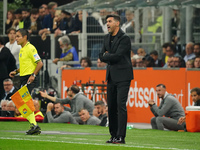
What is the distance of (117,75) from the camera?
11062mm

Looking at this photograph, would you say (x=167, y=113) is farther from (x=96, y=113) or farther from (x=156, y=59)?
(x=156, y=59)

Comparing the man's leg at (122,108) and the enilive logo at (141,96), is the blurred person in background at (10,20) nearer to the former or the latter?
the enilive logo at (141,96)

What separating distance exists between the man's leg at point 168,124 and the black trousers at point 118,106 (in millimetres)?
5187

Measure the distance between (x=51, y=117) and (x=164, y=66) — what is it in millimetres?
3747

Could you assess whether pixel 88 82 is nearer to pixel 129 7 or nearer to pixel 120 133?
pixel 129 7

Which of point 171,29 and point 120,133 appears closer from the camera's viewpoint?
point 120,133

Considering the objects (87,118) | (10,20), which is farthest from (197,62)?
(10,20)

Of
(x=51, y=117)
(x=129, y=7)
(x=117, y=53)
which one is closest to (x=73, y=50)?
(x=129, y=7)

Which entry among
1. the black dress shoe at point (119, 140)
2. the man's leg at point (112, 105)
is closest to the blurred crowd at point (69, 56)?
the man's leg at point (112, 105)

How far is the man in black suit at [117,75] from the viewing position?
36.1ft

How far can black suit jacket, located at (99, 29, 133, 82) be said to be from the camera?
11.0 metres

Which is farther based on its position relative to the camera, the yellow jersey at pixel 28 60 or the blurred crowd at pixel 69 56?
the blurred crowd at pixel 69 56

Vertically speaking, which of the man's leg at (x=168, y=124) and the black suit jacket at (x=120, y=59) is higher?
the black suit jacket at (x=120, y=59)

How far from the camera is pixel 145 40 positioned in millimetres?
22844
